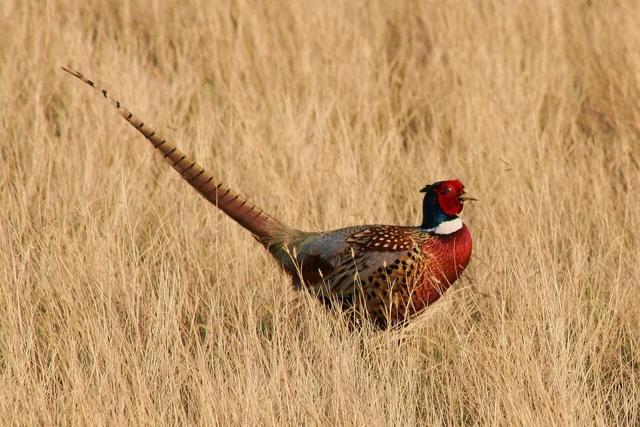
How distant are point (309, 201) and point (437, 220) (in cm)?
102

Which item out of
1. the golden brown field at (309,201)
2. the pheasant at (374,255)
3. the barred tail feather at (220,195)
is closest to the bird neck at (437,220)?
the pheasant at (374,255)

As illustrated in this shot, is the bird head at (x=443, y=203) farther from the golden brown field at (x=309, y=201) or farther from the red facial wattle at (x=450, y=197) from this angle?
the golden brown field at (x=309, y=201)

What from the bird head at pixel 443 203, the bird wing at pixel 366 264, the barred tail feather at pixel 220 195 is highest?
the barred tail feather at pixel 220 195

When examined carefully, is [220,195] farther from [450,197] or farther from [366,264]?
[450,197]

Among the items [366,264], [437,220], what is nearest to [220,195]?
[366,264]

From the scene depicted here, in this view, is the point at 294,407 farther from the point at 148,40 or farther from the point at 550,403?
the point at 148,40

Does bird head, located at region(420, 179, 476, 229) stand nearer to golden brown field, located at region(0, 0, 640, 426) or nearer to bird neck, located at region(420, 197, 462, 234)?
bird neck, located at region(420, 197, 462, 234)

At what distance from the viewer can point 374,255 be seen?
13.8ft

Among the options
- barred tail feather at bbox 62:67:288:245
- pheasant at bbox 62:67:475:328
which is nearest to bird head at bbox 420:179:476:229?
pheasant at bbox 62:67:475:328

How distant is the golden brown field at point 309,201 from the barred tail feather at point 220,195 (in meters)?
0.19

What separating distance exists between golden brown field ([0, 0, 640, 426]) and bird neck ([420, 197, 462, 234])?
0.26 metres

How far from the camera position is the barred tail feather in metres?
4.40

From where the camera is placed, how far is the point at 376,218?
5.18 meters

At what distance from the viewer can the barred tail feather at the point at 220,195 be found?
14.4 feet
